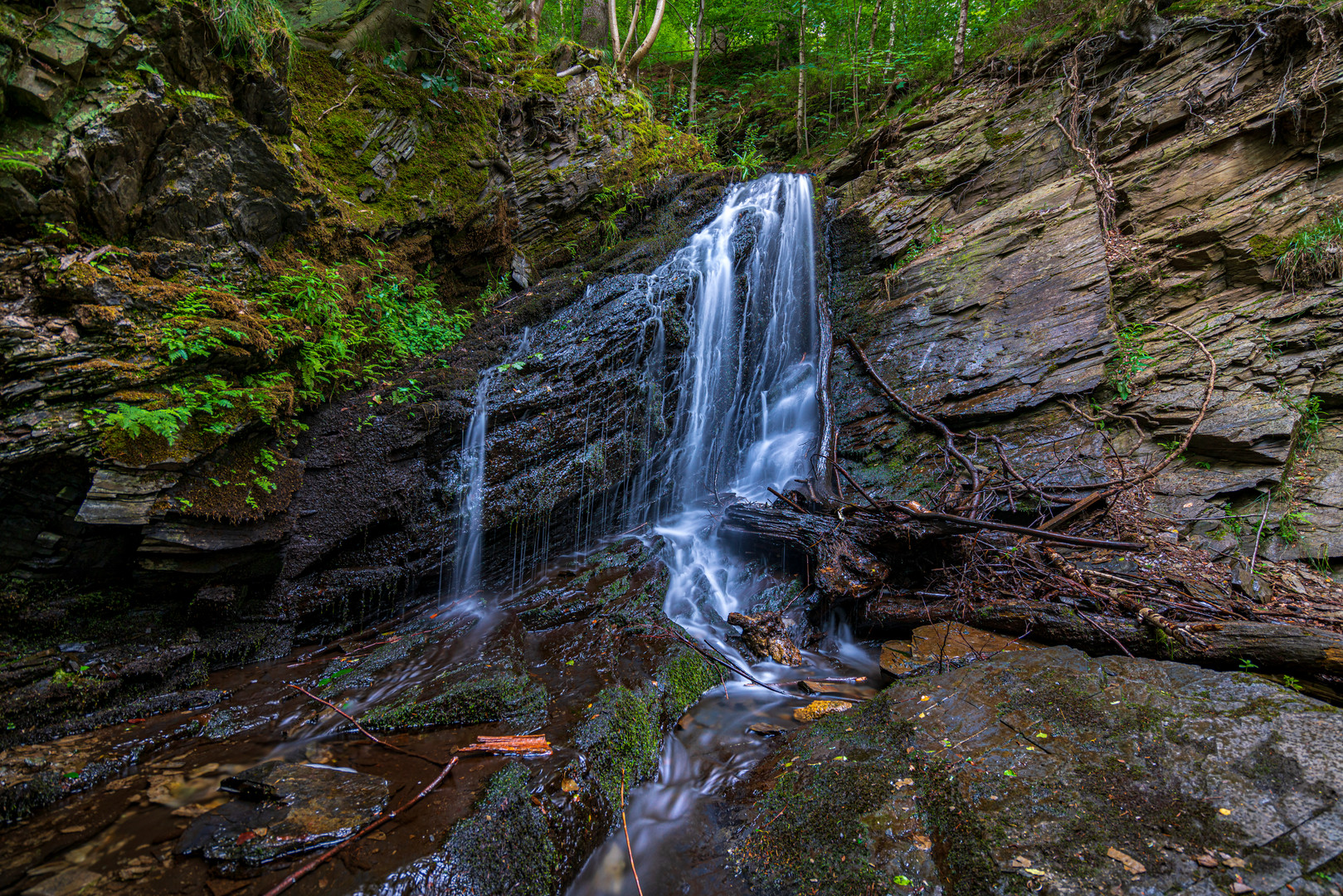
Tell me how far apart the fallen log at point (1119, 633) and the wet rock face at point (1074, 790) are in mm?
487

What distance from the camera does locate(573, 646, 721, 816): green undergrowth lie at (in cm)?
290

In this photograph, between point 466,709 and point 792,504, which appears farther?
point 792,504

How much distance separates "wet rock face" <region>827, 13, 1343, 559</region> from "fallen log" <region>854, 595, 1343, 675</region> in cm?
166

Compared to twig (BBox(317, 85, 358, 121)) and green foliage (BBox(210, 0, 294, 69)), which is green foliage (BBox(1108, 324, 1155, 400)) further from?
twig (BBox(317, 85, 358, 121))

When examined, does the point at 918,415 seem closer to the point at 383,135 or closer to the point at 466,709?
the point at 466,709

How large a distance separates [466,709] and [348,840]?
106 cm

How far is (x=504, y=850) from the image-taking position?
89.3 inches

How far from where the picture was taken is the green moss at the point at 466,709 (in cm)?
328

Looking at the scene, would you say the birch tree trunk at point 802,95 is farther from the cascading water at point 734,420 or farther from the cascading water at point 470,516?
the cascading water at point 470,516

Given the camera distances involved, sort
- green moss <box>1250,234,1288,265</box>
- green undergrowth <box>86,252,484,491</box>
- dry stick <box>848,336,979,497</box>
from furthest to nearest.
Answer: dry stick <box>848,336,979,497</box>, green moss <box>1250,234,1288,265</box>, green undergrowth <box>86,252,484,491</box>

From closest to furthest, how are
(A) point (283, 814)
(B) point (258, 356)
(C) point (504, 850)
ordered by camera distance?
(C) point (504, 850) < (A) point (283, 814) < (B) point (258, 356)

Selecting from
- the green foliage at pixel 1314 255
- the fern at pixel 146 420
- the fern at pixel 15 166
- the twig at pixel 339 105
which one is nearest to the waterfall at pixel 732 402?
the fern at pixel 146 420

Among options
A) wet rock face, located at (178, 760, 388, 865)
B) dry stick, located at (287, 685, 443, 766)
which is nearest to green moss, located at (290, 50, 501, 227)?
dry stick, located at (287, 685, 443, 766)

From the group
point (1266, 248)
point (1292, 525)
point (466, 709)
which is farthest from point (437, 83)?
point (1292, 525)
